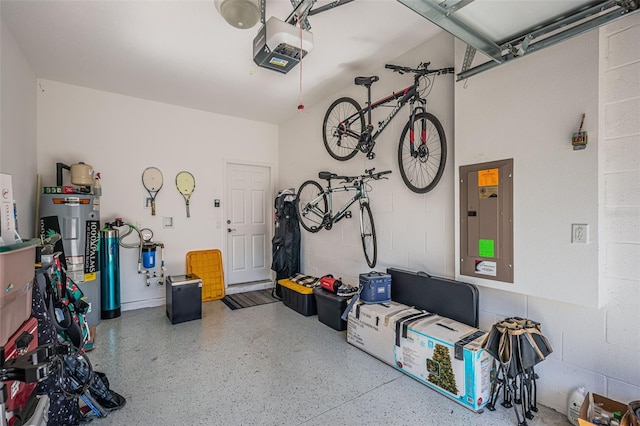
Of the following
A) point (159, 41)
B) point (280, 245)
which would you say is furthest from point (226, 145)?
point (159, 41)

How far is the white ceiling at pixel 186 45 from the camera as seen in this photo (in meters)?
2.35

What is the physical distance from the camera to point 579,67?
1.83 meters

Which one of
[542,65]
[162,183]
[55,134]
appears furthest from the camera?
[162,183]

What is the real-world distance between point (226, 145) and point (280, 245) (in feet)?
6.18

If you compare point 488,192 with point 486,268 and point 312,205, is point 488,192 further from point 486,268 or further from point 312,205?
point 312,205

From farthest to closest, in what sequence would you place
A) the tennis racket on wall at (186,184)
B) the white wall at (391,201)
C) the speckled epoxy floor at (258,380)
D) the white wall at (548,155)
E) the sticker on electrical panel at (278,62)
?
the tennis racket on wall at (186,184) → the white wall at (391,201) → the sticker on electrical panel at (278,62) → the speckled epoxy floor at (258,380) → the white wall at (548,155)

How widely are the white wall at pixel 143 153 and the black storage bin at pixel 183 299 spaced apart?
926mm

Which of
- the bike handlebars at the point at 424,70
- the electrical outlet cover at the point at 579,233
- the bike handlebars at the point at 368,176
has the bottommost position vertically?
the electrical outlet cover at the point at 579,233

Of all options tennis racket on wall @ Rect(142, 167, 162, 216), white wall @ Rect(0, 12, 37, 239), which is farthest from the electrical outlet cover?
tennis racket on wall @ Rect(142, 167, 162, 216)

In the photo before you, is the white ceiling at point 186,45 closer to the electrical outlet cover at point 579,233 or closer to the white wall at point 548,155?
the white wall at point 548,155

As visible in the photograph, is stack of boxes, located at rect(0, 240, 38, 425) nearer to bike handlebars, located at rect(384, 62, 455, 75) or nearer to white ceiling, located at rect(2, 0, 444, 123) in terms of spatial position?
white ceiling, located at rect(2, 0, 444, 123)

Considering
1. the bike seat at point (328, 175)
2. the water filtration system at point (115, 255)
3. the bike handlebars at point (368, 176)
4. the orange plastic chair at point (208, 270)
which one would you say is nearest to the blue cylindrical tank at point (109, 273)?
the water filtration system at point (115, 255)

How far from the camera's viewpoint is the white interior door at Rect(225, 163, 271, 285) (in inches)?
197

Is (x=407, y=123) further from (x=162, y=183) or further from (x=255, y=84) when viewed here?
(x=162, y=183)
